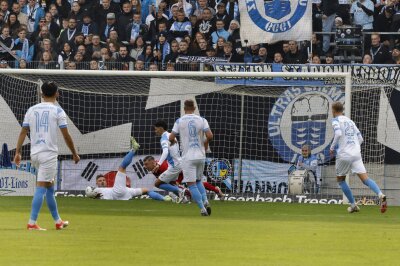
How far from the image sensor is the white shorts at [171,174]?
85.2 feet

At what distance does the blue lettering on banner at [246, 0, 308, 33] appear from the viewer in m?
27.8

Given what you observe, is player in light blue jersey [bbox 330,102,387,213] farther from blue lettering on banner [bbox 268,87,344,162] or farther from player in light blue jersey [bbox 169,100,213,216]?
blue lettering on banner [bbox 268,87,344,162]

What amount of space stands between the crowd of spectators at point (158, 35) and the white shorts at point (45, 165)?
11543mm

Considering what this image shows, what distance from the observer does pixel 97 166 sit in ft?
94.9

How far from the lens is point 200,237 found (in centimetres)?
1612

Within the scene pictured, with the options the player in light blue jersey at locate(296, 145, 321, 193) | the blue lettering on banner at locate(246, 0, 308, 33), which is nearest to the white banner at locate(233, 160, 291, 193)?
the player in light blue jersey at locate(296, 145, 321, 193)

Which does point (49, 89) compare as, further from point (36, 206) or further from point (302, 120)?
point (302, 120)

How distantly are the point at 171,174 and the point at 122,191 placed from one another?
147 cm

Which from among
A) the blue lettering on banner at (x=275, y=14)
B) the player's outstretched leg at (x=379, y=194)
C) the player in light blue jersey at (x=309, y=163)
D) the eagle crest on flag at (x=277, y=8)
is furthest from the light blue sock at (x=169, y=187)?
the eagle crest on flag at (x=277, y=8)

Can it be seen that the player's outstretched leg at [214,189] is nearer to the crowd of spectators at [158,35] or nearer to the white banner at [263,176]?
the white banner at [263,176]

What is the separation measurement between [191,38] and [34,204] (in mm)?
13333

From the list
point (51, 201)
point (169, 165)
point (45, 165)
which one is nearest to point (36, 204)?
point (51, 201)

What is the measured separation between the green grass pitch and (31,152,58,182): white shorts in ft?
2.69

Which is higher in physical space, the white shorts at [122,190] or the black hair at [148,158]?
the black hair at [148,158]
